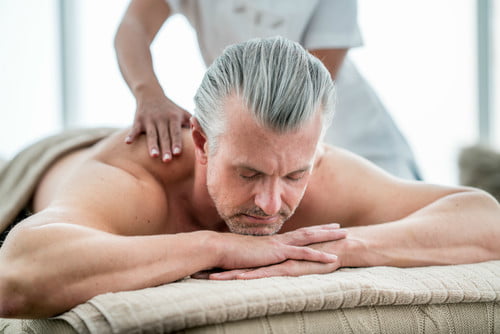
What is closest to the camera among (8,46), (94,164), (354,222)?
(94,164)

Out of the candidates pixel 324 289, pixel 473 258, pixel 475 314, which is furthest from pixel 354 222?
pixel 324 289

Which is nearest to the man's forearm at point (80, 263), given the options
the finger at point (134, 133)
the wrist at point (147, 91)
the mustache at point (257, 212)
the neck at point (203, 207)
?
the mustache at point (257, 212)

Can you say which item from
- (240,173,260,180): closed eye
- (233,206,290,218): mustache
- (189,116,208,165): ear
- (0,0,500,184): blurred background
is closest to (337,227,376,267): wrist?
(233,206,290,218): mustache

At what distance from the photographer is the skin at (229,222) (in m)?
1.11

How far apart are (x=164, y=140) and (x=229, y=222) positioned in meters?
0.38

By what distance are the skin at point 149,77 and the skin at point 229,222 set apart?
0.04 meters

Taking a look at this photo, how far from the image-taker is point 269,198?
1265mm

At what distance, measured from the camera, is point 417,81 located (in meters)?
4.41

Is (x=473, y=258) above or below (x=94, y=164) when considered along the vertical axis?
below

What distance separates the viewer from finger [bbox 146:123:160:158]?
1612 millimetres

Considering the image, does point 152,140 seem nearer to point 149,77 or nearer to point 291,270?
point 149,77

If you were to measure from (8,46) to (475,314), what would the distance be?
3.90m

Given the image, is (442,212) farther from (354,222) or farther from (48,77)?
(48,77)

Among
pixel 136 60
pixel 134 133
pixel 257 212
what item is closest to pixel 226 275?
pixel 257 212
